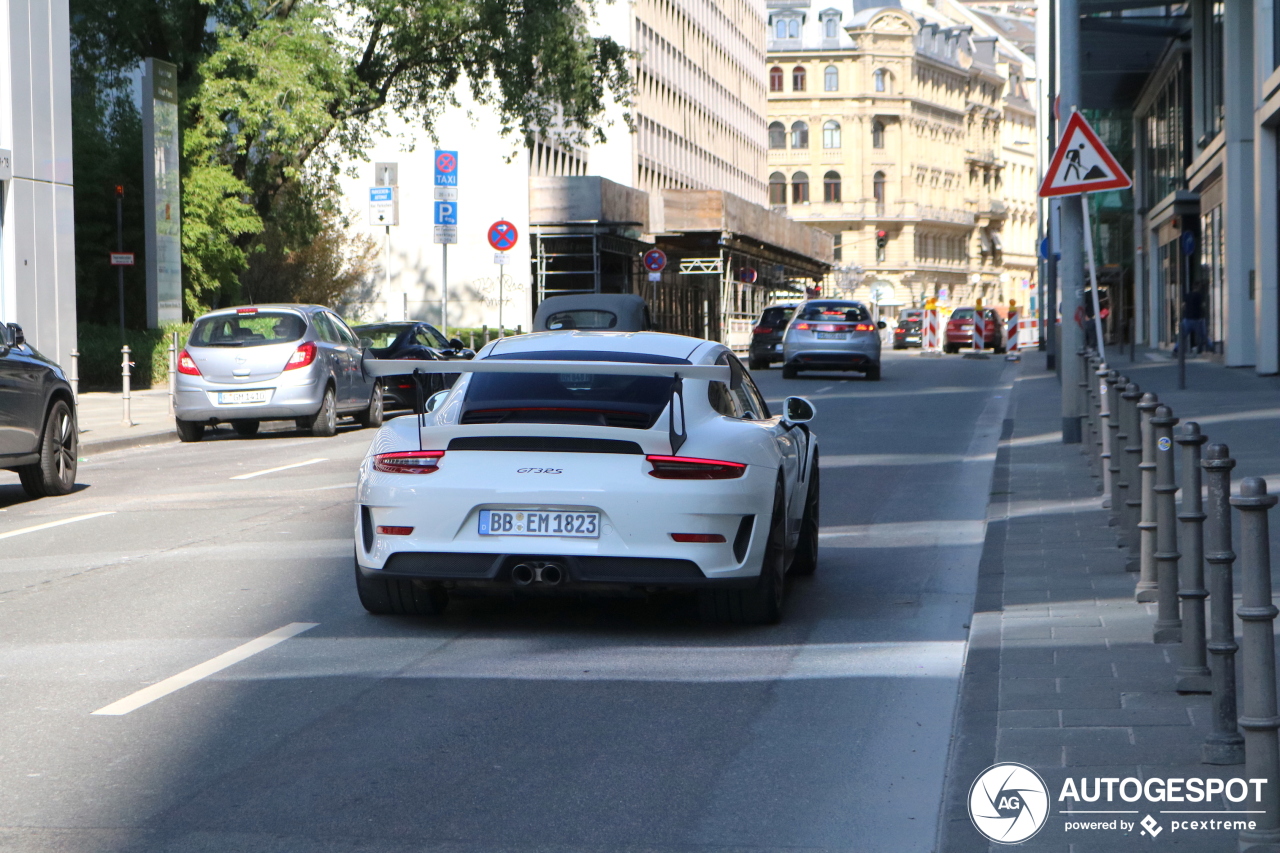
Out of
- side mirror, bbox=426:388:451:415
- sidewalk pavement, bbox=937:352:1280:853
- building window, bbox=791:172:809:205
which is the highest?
building window, bbox=791:172:809:205

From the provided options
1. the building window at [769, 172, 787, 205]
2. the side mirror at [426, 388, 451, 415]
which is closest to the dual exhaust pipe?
the side mirror at [426, 388, 451, 415]

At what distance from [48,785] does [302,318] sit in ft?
55.4

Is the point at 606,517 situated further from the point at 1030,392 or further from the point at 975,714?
the point at 1030,392

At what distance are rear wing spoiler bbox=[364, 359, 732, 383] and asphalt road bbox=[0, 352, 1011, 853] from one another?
3.67 ft

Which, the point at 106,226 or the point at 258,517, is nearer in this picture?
the point at 258,517

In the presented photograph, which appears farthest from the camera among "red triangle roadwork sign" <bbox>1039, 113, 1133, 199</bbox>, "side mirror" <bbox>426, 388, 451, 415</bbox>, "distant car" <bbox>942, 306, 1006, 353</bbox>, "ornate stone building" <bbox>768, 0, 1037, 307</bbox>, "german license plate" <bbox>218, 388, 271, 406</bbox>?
"ornate stone building" <bbox>768, 0, 1037, 307</bbox>

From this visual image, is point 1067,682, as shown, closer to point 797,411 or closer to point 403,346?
point 797,411

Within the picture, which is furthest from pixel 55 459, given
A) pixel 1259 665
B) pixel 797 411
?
pixel 1259 665

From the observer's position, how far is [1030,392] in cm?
2869

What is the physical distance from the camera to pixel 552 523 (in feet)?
24.1

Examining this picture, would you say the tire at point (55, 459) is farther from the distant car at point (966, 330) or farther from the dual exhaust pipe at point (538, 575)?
the distant car at point (966, 330)

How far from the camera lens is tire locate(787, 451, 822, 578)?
9.36m

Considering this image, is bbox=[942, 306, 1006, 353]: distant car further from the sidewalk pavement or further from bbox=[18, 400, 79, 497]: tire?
the sidewalk pavement

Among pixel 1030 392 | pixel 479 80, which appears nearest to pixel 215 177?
pixel 479 80
